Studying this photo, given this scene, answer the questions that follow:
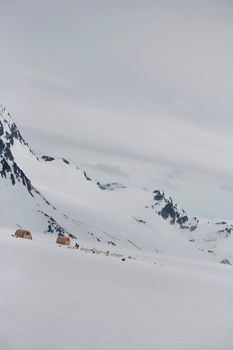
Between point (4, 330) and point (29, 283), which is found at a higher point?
point (29, 283)

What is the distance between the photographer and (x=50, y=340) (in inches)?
811

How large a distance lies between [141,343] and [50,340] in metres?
4.17

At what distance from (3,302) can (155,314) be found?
9923 millimetres

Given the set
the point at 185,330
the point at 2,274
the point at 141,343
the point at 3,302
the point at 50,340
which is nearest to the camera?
the point at 50,340

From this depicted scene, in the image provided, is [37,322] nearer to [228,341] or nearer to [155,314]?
[228,341]


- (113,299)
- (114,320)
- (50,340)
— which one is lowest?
(50,340)

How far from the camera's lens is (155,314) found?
3372 centimetres

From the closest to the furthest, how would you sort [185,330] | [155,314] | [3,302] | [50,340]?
[50,340] < [3,302] < [185,330] < [155,314]

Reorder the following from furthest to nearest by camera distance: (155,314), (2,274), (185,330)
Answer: (2,274), (155,314), (185,330)

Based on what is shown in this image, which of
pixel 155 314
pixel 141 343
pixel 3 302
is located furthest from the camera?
pixel 155 314

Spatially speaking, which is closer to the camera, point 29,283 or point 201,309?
point 29,283

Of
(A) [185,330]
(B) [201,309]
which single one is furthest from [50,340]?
(B) [201,309]

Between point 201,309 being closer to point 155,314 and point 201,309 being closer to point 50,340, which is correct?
point 155,314

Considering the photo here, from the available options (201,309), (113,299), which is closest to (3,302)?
(113,299)
